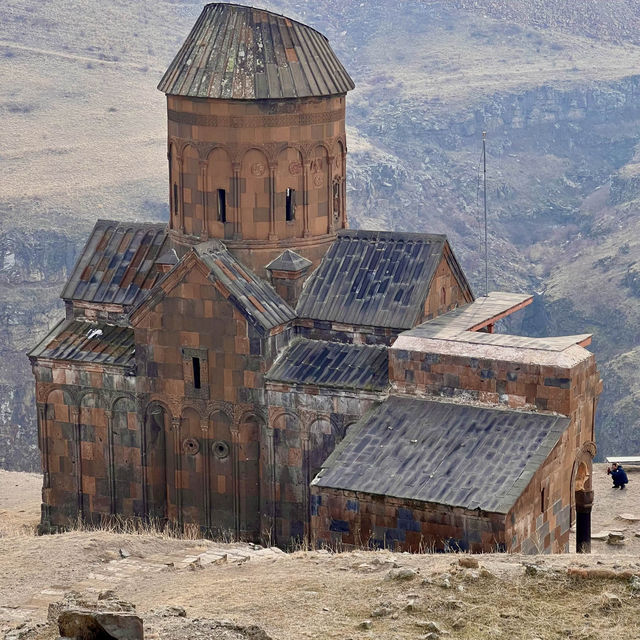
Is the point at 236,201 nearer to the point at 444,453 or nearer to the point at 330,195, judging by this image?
the point at 330,195

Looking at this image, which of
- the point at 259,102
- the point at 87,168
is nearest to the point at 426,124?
the point at 87,168

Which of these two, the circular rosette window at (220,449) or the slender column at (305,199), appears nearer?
the circular rosette window at (220,449)

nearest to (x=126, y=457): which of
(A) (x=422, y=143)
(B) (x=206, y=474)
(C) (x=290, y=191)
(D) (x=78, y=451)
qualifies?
(D) (x=78, y=451)

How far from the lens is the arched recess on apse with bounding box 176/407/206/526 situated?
25.0 metres

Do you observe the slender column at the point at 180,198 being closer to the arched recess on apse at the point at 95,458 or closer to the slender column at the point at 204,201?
the slender column at the point at 204,201

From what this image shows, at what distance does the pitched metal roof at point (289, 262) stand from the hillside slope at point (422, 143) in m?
28.2

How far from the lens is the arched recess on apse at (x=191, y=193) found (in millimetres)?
25438

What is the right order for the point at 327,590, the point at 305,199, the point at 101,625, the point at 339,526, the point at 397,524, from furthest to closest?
the point at 305,199 → the point at 339,526 → the point at 397,524 → the point at 327,590 → the point at 101,625

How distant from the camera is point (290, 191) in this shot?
25.5 metres

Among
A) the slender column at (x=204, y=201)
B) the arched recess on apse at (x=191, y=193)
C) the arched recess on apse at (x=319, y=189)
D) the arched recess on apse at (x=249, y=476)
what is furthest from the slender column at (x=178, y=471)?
the arched recess on apse at (x=319, y=189)

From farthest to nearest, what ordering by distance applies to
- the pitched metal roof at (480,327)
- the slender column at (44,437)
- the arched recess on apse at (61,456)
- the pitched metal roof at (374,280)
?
the slender column at (44,437) < the arched recess on apse at (61,456) < the pitched metal roof at (374,280) < the pitched metal roof at (480,327)

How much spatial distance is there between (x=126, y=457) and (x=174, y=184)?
4.86 m

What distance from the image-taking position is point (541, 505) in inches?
859

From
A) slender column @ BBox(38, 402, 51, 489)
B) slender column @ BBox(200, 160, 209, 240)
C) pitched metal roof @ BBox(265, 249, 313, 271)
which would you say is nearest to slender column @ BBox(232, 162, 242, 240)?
slender column @ BBox(200, 160, 209, 240)
